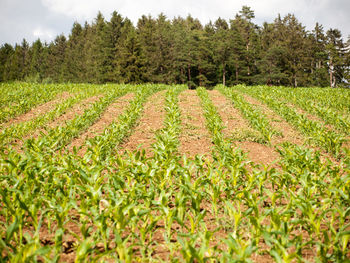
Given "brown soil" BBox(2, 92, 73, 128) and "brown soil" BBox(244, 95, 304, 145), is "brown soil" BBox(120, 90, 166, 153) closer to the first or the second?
"brown soil" BBox(244, 95, 304, 145)

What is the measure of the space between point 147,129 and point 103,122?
2159mm

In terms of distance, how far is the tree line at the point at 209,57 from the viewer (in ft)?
138

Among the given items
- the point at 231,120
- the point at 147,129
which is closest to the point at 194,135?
the point at 147,129

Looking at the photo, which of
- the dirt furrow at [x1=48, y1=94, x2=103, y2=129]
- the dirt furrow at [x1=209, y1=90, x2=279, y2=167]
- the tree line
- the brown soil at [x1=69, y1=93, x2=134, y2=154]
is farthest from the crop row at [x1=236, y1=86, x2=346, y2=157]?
the tree line

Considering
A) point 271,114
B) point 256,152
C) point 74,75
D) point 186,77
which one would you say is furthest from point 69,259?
point 74,75

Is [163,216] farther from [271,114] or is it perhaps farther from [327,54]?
[327,54]

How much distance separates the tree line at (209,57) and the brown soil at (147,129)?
2789 centimetres

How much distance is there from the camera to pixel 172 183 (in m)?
3.91

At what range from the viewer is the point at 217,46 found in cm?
4731

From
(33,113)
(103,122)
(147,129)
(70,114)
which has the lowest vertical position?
(147,129)

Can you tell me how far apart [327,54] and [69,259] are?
59695 millimetres

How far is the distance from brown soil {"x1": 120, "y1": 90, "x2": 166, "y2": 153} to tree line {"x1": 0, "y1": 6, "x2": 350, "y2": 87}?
27890 mm

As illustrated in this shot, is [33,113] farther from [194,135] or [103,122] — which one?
[194,135]

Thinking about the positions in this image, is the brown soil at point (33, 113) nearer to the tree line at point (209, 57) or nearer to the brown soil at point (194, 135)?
the brown soil at point (194, 135)
